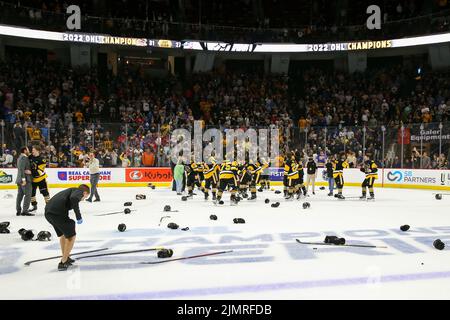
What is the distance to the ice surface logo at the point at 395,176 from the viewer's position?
18406 millimetres

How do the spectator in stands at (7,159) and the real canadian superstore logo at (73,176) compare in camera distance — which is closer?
the spectator in stands at (7,159)

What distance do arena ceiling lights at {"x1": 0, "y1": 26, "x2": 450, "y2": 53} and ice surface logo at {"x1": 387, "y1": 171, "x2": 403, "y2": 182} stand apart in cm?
1018

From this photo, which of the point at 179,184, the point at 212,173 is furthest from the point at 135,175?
the point at 212,173

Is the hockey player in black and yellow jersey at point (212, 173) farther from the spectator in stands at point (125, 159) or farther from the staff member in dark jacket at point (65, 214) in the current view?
the staff member in dark jacket at point (65, 214)

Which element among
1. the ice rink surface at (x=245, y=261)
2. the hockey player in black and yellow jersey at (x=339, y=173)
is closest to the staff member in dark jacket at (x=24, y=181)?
the ice rink surface at (x=245, y=261)

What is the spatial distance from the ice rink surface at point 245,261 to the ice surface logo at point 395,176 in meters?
8.56

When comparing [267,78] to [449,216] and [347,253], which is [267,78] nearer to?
[449,216]

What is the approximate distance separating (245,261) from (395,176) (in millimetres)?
14850

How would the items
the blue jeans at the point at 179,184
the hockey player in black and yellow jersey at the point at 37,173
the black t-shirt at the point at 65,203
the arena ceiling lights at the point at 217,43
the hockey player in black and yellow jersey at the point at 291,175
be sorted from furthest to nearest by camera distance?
the arena ceiling lights at the point at 217,43 → the blue jeans at the point at 179,184 → the hockey player in black and yellow jersey at the point at 291,175 → the hockey player in black and yellow jersey at the point at 37,173 → the black t-shirt at the point at 65,203

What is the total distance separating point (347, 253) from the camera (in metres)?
5.95

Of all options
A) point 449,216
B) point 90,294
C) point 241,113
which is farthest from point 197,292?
point 241,113

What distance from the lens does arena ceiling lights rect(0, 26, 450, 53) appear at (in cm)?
2325

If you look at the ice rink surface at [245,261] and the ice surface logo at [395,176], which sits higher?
the ice surface logo at [395,176]

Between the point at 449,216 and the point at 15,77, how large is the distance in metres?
21.1
